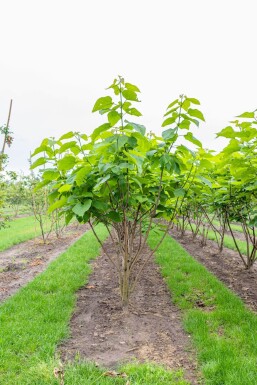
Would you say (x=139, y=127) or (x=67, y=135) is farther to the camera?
(x=67, y=135)

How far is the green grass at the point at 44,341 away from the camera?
282cm

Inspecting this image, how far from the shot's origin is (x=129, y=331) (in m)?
3.94

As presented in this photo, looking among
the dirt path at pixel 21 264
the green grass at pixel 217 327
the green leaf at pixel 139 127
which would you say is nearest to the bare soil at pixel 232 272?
the green grass at pixel 217 327

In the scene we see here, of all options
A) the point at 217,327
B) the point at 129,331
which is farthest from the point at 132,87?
the point at 217,327

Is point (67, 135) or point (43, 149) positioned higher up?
point (67, 135)

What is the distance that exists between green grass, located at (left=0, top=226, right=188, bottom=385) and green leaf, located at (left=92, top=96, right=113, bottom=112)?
7.99 feet

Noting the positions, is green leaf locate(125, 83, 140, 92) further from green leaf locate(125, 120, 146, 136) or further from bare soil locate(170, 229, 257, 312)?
bare soil locate(170, 229, 257, 312)

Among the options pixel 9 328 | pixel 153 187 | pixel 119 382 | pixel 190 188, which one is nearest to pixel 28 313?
pixel 9 328

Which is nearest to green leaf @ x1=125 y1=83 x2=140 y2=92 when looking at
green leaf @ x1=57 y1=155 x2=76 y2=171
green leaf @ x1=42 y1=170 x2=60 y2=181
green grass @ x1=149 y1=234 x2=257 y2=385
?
green leaf @ x1=57 y1=155 x2=76 y2=171

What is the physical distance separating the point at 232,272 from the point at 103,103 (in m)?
6.04

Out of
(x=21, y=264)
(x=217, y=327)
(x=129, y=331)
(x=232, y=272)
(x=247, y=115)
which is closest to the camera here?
(x=247, y=115)

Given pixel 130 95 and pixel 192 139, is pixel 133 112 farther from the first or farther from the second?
pixel 192 139

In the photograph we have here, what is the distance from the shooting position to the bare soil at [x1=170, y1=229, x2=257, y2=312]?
5754 millimetres

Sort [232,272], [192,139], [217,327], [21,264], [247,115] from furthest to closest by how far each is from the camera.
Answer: [21,264] < [232,272] < [217,327] < [192,139] < [247,115]
